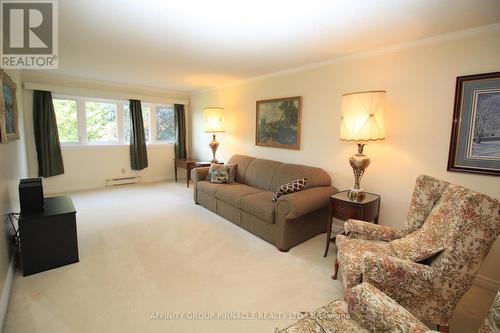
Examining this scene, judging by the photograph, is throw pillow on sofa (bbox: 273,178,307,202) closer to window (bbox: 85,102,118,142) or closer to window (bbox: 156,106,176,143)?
window (bbox: 156,106,176,143)

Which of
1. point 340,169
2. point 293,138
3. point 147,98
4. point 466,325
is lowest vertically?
point 466,325

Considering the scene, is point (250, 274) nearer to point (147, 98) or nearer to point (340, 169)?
point (340, 169)

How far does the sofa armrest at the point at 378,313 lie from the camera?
1.04 meters

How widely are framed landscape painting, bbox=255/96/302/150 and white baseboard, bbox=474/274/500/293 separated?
7.84 ft

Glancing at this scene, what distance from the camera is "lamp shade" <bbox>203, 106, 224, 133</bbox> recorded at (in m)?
4.89

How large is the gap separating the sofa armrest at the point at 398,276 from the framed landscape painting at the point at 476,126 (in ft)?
4.30

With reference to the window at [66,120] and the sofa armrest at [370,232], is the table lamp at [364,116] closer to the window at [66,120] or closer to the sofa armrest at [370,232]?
the sofa armrest at [370,232]

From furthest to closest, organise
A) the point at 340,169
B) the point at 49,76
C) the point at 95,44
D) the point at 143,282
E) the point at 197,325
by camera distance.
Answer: the point at 49,76, the point at 340,169, the point at 95,44, the point at 143,282, the point at 197,325

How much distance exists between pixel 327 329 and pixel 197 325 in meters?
1.00

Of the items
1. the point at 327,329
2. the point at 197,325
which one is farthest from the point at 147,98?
the point at 327,329

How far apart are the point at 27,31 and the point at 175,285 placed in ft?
8.97

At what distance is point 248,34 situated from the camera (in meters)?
2.40

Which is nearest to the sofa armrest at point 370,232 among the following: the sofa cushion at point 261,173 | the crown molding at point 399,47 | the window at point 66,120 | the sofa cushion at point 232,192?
the sofa cushion at point 232,192

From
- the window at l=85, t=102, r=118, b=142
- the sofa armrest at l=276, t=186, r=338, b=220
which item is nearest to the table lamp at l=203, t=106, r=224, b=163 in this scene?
the window at l=85, t=102, r=118, b=142
